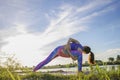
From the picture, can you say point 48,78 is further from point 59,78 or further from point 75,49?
point 75,49

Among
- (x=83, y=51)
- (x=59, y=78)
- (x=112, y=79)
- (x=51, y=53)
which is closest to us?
(x=112, y=79)

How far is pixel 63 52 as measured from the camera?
33.6 ft

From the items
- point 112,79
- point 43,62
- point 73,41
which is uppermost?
point 73,41

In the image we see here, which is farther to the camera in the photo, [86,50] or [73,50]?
[73,50]

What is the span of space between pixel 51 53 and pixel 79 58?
56.7 inches

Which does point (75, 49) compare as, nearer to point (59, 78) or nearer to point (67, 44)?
point (67, 44)

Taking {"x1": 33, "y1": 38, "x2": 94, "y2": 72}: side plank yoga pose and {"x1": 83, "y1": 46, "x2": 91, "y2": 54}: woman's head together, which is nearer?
{"x1": 83, "y1": 46, "x2": 91, "y2": 54}: woman's head

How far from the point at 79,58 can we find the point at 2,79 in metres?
2.89

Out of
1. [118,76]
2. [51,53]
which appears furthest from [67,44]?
[118,76]

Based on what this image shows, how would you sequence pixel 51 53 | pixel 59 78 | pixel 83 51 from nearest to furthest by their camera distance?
1. pixel 59 78
2. pixel 83 51
3. pixel 51 53

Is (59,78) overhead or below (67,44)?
below

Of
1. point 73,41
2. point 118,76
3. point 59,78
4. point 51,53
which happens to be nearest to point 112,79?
point 118,76

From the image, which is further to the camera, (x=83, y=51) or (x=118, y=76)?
(x=83, y=51)

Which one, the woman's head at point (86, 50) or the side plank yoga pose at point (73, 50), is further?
the side plank yoga pose at point (73, 50)
